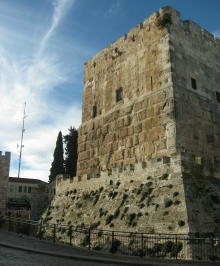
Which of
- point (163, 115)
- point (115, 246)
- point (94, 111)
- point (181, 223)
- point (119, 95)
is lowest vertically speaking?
point (115, 246)

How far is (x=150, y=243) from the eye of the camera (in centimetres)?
1343

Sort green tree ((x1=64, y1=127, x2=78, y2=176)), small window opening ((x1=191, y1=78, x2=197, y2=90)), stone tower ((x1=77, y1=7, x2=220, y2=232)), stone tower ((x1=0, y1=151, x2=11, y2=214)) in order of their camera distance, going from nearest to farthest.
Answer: stone tower ((x1=77, y1=7, x2=220, y2=232))
small window opening ((x1=191, y1=78, x2=197, y2=90))
stone tower ((x1=0, y1=151, x2=11, y2=214))
green tree ((x1=64, y1=127, x2=78, y2=176))

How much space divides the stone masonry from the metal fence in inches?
18.1

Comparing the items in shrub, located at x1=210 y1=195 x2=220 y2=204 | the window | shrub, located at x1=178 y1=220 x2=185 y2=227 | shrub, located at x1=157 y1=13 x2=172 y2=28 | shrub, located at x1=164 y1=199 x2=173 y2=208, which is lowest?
shrub, located at x1=178 y1=220 x2=185 y2=227

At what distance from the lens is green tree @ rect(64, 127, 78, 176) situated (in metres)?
43.2

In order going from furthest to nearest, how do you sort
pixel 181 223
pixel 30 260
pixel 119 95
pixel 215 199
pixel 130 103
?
pixel 119 95
pixel 130 103
pixel 215 199
pixel 181 223
pixel 30 260

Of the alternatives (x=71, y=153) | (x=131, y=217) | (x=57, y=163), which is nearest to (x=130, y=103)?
(x=131, y=217)

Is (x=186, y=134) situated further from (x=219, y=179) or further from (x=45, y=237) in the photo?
(x=45, y=237)

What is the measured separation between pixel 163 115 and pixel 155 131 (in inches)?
36.9

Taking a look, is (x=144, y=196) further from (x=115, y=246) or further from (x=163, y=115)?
(x=163, y=115)

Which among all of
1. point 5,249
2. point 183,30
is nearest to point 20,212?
point 5,249

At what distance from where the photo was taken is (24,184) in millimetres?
63188

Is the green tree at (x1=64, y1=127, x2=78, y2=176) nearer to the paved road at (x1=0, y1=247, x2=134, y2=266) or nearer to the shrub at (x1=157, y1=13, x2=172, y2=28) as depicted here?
the shrub at (x1=157, y1=13, x2=172, y2=28)

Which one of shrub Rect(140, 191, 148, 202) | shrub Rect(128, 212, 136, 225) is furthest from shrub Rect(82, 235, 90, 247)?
shrub Rect(140, 191, 148, 202)
